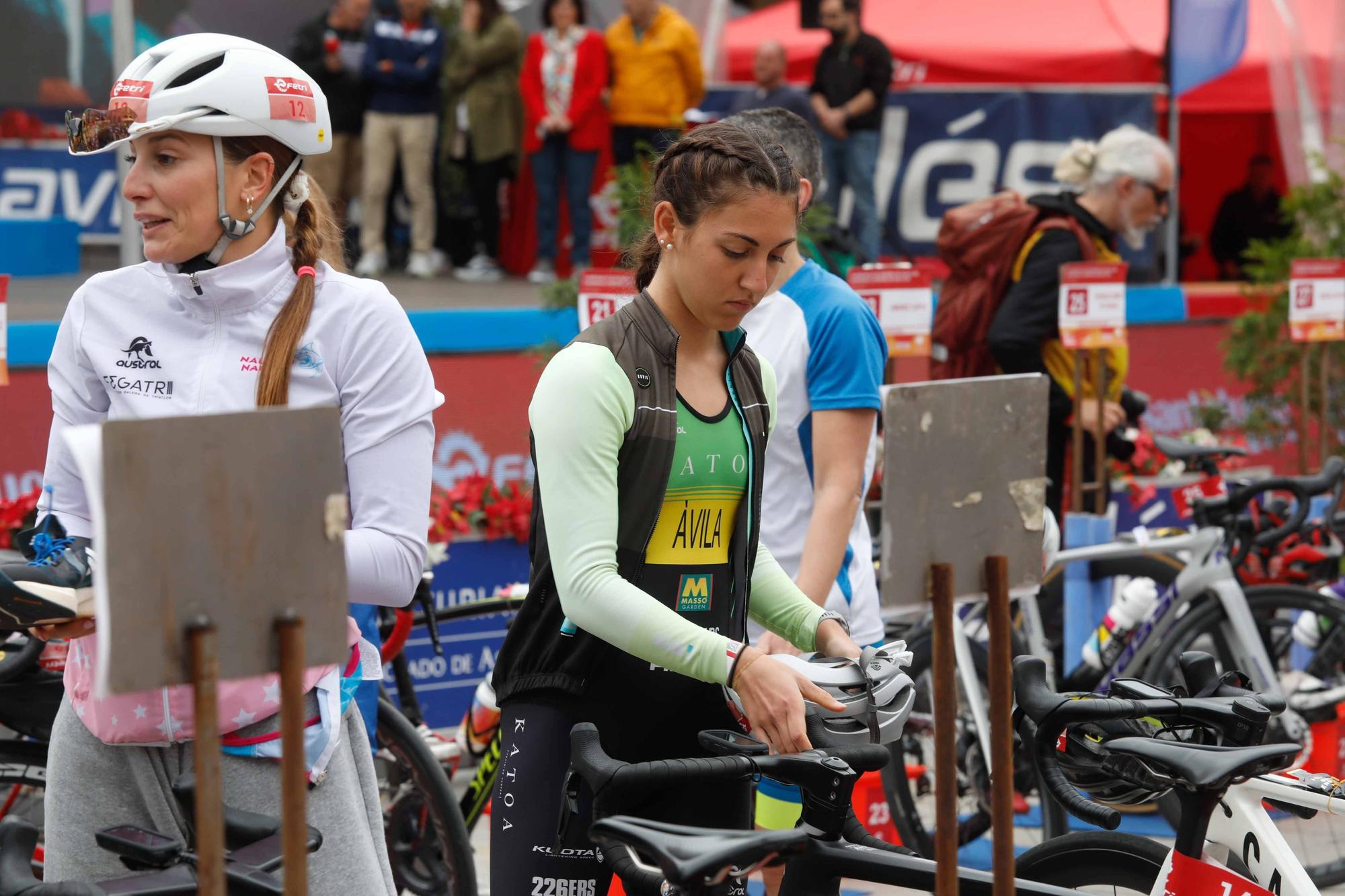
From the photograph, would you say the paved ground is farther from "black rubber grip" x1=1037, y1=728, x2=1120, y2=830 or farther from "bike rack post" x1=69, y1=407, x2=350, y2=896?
"bike rack post" x1=69, y1=407, x2=350, y2=896

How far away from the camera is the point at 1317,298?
645cm

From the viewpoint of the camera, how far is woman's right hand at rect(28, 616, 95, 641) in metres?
2.08

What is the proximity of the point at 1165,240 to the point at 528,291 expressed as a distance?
391 cm

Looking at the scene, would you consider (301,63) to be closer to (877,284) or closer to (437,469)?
(437,469)

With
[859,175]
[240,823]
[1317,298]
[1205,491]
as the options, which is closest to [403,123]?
[859,175]

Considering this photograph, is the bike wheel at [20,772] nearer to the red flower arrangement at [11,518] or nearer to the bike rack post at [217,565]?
the red flower arrangement at [11,518]

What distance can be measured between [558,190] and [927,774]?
6.07 metres

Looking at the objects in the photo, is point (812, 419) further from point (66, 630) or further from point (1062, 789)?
point (66, 630)

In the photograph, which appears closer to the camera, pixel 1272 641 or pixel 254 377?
pixel 254 377

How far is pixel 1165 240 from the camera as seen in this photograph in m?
10.4

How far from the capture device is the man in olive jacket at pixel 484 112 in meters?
10.0

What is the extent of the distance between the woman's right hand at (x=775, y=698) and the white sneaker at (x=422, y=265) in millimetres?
8472

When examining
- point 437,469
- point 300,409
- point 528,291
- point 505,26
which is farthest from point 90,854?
point 505,26

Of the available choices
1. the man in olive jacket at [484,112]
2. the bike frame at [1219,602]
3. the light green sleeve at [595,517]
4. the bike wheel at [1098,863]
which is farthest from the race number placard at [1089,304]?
the man in olive jacket at [484,112]
